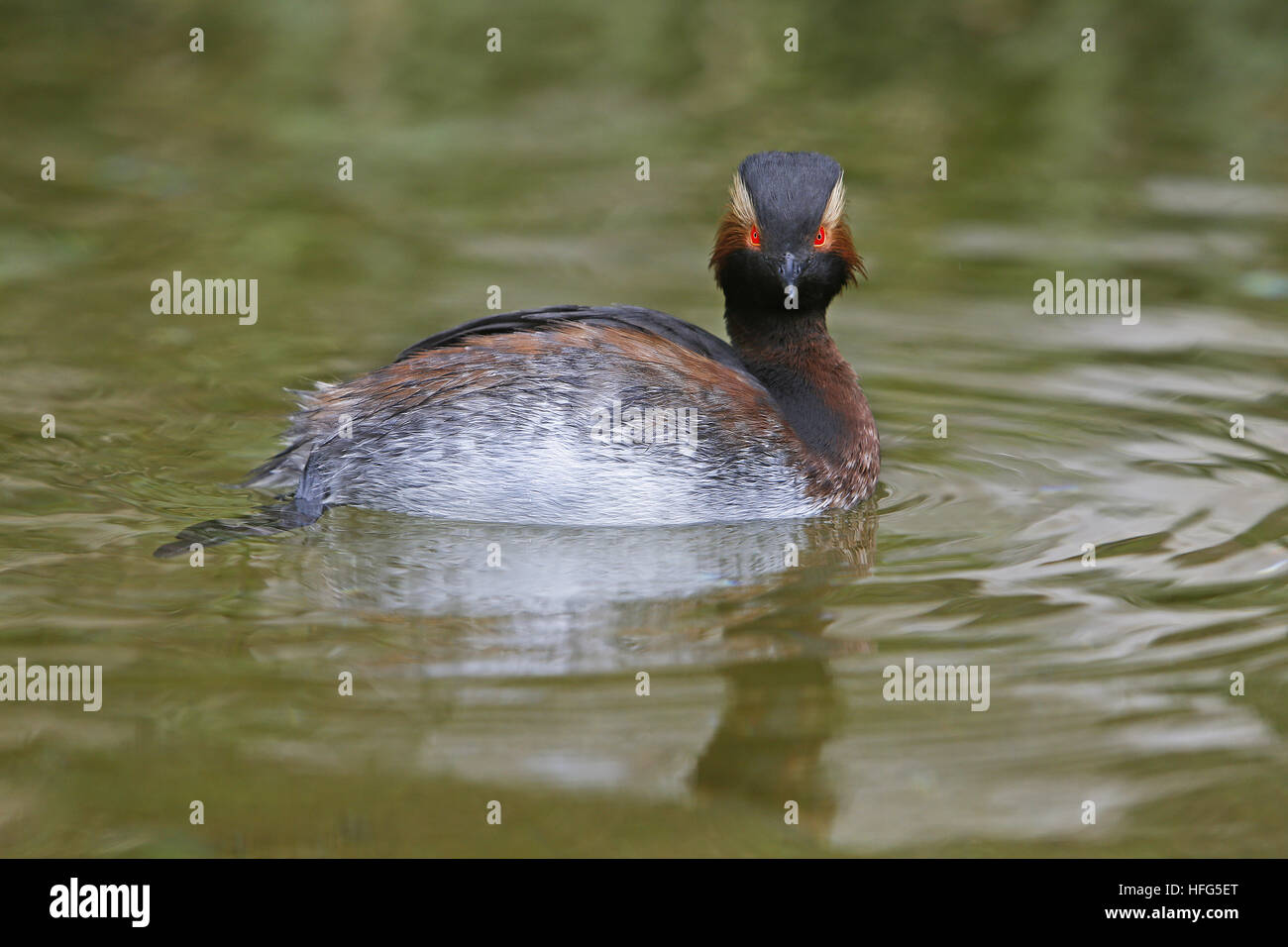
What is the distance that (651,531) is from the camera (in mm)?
7477

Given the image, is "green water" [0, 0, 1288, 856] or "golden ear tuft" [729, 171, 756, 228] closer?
"green water" [0, 0, 1288, 856]

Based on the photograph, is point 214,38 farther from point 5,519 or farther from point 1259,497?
point 1259,497

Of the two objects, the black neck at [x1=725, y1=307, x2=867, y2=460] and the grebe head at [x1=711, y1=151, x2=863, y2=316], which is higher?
the grebe head at [x1=711, y1=151, x2=863, y2=316]

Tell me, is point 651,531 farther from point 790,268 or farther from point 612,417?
point 790,268

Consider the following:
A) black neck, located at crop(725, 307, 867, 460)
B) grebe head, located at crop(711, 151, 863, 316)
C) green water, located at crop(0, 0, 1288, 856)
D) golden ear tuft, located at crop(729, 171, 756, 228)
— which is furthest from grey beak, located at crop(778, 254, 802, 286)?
green water, located at crop(0, 0, 1288, 856)

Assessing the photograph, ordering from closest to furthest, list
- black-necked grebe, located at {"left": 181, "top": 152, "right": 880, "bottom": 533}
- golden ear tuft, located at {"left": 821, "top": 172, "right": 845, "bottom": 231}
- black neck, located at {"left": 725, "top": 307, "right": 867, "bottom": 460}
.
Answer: black-necked grebe, located at {"left": 181, "top": 152, "right": 880, "bottom": 533} → golden ear tuft, located at {"left": 821, "top": 172, "right": 845, "bottom": 231} → black neck, located at {"left": 725, "top": 307, "right": 867, "bottom": 460}

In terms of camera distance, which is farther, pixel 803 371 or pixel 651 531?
pixel 803 371

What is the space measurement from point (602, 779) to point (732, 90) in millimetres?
10492

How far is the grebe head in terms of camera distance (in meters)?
7.47

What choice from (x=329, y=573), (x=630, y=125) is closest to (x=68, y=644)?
(x=329, y=573)

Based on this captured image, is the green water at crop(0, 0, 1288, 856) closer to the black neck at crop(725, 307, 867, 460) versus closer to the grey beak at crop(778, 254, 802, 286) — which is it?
the black neck at crop(725, 307, 867, 460)

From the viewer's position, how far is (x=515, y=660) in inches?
244

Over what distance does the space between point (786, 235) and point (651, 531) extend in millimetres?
1398

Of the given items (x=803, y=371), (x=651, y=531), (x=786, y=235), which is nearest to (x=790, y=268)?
(x=786, y=235)
